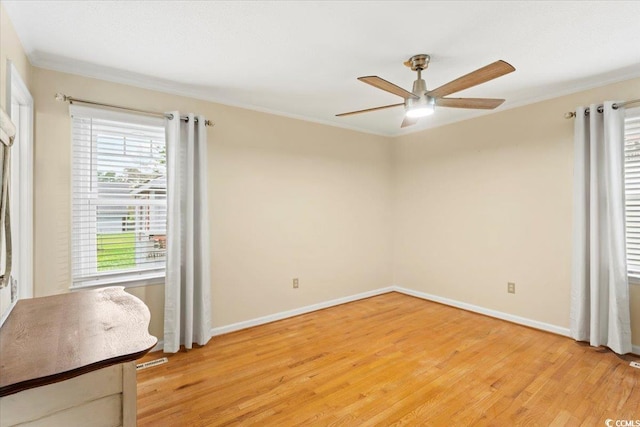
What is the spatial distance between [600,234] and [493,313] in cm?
143

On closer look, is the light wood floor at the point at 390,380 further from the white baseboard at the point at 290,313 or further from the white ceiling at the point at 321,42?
the white ceiling at the point at 321,42

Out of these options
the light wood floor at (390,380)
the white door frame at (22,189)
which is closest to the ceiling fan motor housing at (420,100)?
the light wood floor at (390,380)

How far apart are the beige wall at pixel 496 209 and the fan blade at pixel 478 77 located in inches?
72.1

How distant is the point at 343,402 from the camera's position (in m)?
2.12

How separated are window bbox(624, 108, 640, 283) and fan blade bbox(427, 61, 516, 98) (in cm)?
186

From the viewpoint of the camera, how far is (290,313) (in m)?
3.83

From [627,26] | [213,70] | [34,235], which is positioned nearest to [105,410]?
[34,235]

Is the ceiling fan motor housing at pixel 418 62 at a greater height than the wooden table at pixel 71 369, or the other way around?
the ceiling fan motor housing at pixel 418 62

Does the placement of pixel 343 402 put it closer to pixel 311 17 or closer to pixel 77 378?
pixel 77 378

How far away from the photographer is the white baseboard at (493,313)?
3.25m

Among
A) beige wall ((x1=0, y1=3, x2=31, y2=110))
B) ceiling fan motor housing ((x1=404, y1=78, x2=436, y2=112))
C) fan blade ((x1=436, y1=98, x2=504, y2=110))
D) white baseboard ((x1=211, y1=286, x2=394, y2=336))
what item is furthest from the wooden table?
fan blade ((x1=436, y1=98, x2=504, y2=110))

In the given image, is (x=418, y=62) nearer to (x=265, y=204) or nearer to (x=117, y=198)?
(x=265, y=204)

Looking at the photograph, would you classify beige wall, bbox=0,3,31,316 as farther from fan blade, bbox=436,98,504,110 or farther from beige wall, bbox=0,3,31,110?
fan blade, bbox=436,98,504,110

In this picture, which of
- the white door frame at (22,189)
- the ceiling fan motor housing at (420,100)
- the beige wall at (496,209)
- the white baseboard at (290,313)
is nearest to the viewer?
the white door frame at (22,189)
